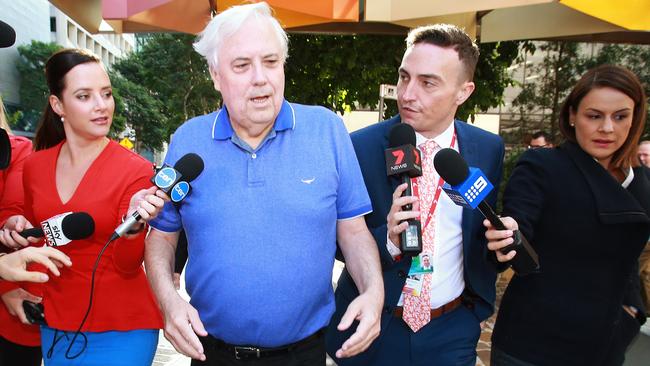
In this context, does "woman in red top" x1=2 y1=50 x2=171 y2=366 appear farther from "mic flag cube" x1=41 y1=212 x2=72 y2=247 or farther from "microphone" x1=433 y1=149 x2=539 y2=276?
"microphone" x1=433 y1=149 x2=539 y2=276

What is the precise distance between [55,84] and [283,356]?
6.39 feet

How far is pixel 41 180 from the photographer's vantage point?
2982 millimetres

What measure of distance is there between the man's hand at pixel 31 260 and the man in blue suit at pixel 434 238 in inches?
51.5

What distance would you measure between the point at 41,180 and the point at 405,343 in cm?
203

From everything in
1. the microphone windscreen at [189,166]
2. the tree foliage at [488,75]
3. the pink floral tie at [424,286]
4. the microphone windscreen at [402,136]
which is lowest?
the pink floral tie at [424,286]

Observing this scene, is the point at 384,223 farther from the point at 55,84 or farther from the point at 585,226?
the point at 55,84

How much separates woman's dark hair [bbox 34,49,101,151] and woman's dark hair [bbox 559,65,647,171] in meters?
2.53

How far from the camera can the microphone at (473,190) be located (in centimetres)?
207

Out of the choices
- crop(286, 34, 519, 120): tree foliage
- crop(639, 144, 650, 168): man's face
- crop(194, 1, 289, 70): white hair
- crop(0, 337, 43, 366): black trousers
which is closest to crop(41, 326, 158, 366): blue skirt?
crop(0, 337, 43, 366): black trousers

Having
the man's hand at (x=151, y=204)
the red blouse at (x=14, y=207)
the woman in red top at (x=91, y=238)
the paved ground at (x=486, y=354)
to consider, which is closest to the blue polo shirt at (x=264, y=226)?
the man's hand at (x=151, y=204)

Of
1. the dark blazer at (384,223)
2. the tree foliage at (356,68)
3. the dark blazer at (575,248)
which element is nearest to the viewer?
the dark blazer at (575,248)

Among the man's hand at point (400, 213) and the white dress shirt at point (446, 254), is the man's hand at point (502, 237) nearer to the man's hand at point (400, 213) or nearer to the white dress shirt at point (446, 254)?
the man's hand at point (400, 213)

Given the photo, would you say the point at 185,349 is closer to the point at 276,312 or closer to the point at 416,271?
the point at 276,312

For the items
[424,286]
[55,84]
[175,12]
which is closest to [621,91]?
[424,286]
